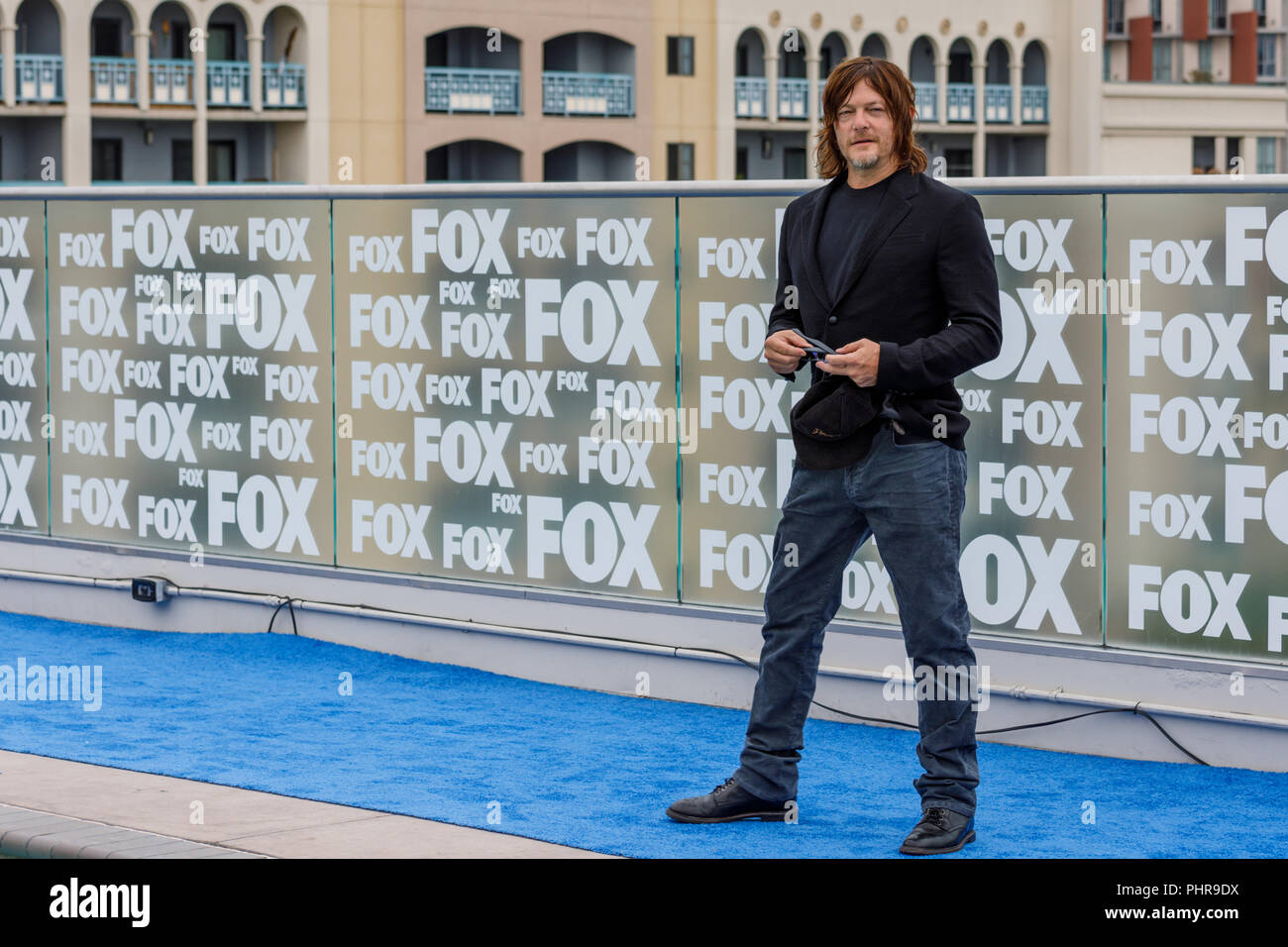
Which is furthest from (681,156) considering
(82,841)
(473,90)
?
(82,841)

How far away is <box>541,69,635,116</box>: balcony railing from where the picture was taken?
62.9 m

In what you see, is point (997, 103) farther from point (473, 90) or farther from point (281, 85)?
point (281, 85)

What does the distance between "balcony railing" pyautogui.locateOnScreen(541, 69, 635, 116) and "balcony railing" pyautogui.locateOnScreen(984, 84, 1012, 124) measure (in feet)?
48.2

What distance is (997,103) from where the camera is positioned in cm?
7275

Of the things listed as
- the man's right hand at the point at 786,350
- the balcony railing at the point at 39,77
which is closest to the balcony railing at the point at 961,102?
the balcony railing at the point at 39,77

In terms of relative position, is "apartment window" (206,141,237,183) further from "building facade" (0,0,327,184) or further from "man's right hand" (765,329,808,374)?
"man's right hand" (765,329,808,374)

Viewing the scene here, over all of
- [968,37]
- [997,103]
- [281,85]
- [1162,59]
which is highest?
[1162,59]

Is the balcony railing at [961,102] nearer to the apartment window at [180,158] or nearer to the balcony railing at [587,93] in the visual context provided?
the balcony railing at [587,93]

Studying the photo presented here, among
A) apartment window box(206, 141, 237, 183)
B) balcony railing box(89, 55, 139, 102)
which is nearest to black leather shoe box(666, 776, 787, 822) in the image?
balcony railing box(89, 55, 139, 102)

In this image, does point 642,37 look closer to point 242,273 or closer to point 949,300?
point 242,273

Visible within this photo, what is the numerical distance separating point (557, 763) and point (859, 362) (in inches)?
88.6

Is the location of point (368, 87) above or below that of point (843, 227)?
above

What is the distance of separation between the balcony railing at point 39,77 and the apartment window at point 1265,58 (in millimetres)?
46084

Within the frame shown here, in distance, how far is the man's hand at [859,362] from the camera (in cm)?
587
